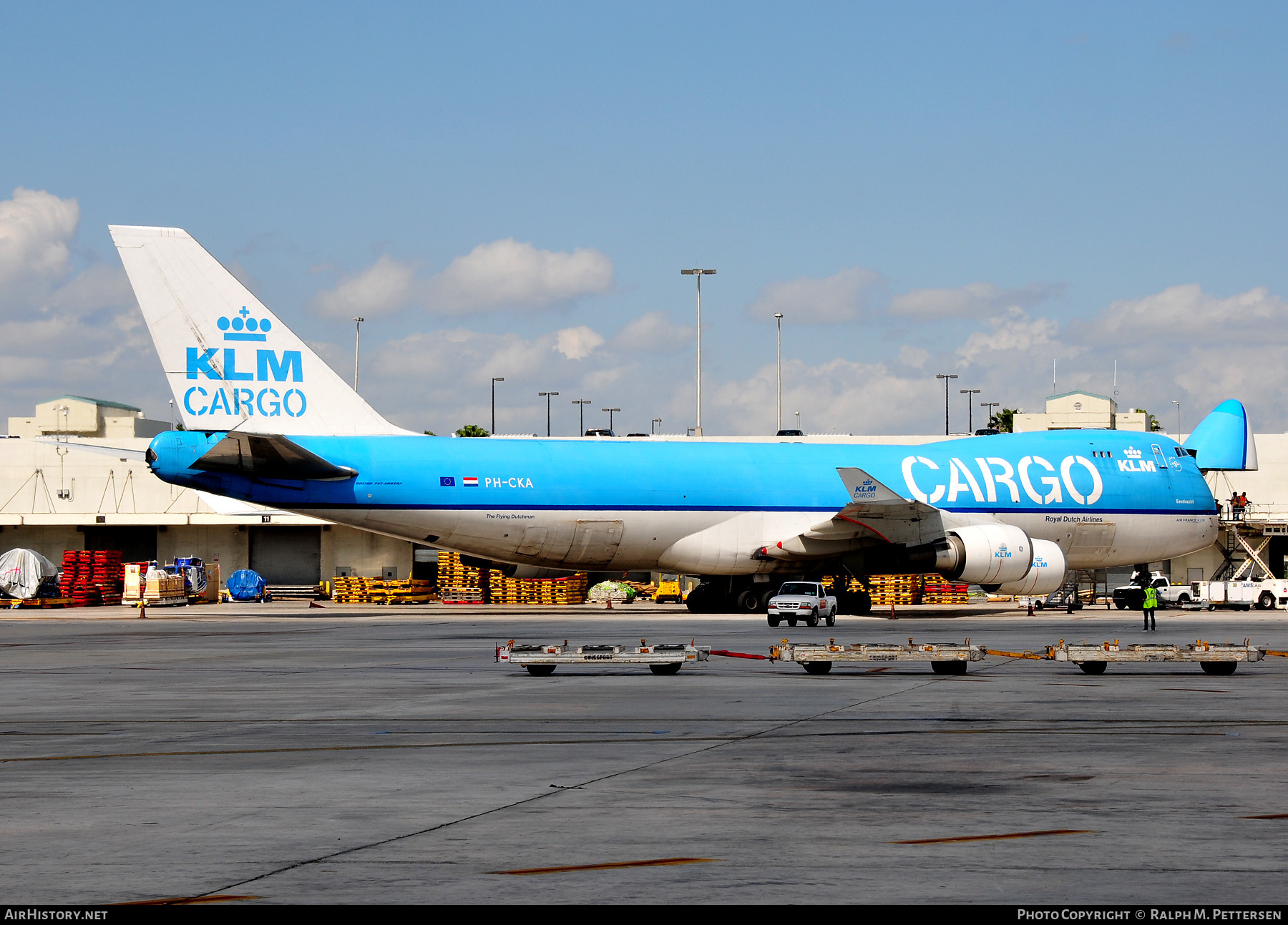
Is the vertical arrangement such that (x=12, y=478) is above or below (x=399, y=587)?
above

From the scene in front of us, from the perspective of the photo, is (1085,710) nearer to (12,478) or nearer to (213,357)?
(213,357)

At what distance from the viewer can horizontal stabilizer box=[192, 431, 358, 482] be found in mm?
40031

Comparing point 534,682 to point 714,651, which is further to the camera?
point 714,651

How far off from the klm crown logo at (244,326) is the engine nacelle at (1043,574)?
2610 cm

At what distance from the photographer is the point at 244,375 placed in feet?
141

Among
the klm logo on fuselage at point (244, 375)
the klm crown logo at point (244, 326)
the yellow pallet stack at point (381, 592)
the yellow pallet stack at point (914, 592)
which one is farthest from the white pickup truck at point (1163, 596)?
the klm crown logo at point (244, 326)

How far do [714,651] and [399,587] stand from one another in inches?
1497

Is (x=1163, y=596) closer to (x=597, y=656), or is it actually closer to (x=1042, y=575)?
(x=1042, y=575)

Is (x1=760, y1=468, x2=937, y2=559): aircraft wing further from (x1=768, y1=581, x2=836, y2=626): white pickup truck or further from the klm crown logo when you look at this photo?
the klm crown logo

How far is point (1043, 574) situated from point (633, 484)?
14229 mm

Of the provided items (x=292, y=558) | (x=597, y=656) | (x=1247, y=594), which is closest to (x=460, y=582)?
(x=292, y=558)

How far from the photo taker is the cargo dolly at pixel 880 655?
22.6 meters

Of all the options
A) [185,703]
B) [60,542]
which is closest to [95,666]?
[185,703]

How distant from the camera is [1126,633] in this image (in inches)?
1379
